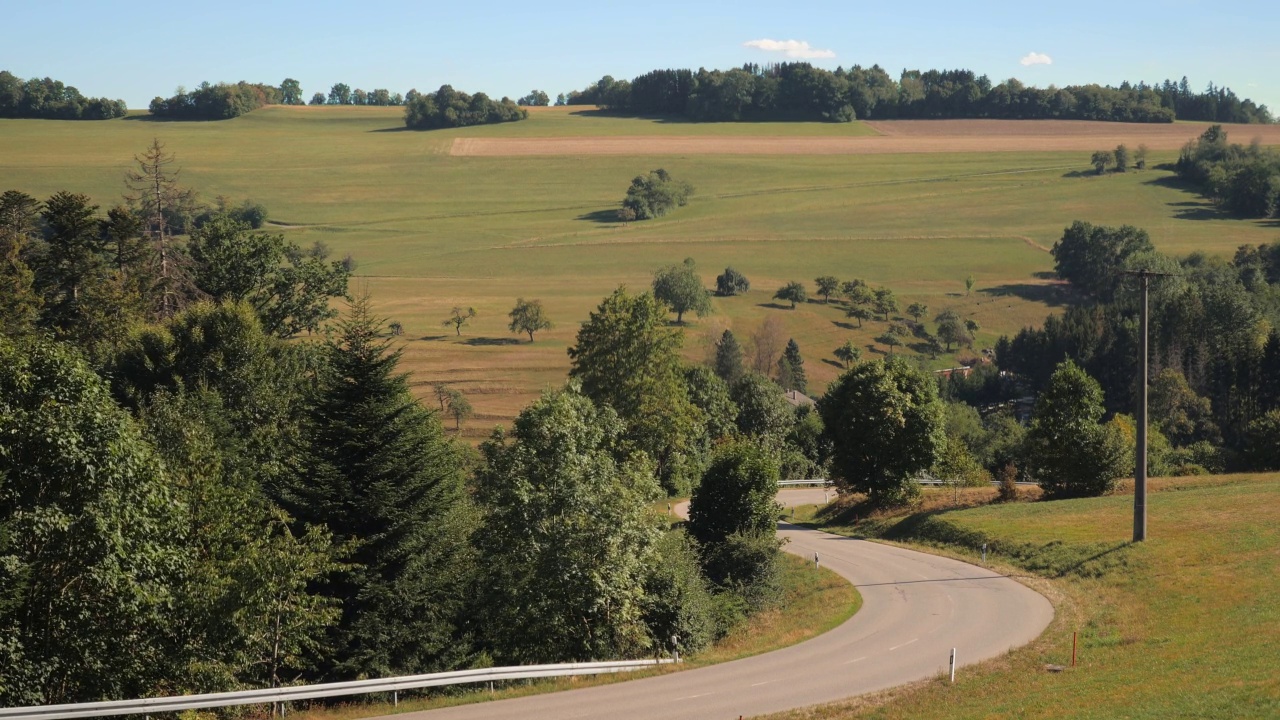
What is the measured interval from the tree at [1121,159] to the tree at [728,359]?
108 meters

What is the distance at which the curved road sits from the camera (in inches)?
902

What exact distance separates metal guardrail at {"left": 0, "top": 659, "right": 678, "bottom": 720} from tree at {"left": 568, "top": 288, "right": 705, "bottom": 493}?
39.0 m

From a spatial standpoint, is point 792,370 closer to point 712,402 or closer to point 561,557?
point 712,402

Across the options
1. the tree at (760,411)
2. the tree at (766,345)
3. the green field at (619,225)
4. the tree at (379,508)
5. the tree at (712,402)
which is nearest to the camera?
the tree at (379,508)

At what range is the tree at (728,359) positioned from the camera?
113188 mm

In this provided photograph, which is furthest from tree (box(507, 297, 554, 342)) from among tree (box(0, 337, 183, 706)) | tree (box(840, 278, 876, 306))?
tree (box(0, 337, 183, 706))

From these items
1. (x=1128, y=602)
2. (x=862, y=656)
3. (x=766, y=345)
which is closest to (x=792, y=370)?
(x=766, y=345)

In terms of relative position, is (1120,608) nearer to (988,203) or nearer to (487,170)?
(988,203)

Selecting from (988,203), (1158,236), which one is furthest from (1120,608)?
(988,203)

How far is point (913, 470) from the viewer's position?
200 ft

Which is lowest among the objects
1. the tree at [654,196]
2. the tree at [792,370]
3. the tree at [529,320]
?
the tree at [792,370]

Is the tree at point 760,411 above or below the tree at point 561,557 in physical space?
below

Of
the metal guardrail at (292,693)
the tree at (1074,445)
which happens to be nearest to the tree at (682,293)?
the tree at (1074,445)

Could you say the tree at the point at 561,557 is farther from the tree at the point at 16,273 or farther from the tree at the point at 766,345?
the tree at the point at 766,345
